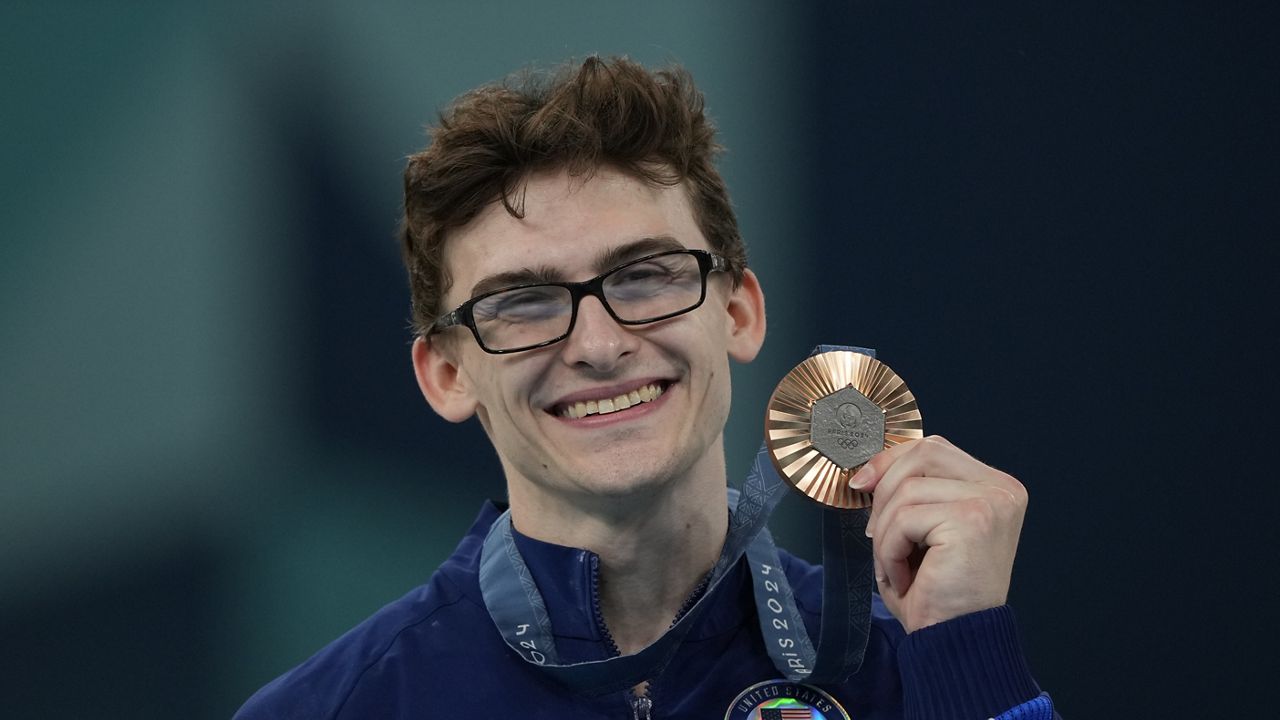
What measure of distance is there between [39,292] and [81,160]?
0.29 meters

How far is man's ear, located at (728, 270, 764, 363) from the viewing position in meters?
2.04

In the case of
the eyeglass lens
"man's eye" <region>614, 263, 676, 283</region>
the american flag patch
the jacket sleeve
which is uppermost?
"man's eye" <region>614, 263, 676, 283</region>

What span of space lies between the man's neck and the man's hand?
0.36 m

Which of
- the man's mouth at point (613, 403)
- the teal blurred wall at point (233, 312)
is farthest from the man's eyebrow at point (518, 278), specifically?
the teal blurred wall at point (233, 312)

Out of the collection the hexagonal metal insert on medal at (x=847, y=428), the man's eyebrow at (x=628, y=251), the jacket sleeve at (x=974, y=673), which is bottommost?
the jacket sleeve at (x=974, y=673)

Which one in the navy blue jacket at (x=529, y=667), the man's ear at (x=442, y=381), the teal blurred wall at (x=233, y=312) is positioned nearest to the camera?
the navy blue jacket at (x=529, y=667)

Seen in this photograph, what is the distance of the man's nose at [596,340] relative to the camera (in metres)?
1.75

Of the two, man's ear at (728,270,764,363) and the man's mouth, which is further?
man's ear at (728,270,764,363)

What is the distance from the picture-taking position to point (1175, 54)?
2.96 meters

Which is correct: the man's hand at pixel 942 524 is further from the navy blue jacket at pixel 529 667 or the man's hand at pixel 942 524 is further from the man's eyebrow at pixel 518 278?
the man's eyebrow at pixel 518 278

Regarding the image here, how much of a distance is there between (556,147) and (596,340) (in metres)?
0.30

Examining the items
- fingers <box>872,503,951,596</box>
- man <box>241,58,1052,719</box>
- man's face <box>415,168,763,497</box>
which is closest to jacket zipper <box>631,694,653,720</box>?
man <box>241,58,1052,719</box>

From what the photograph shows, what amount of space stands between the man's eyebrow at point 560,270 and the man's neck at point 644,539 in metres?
0.31

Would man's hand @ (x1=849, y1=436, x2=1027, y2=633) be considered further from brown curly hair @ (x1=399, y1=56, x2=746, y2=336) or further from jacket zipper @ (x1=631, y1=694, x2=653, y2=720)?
brown curly hair @ (x1=399, y1=56, x2=746, y2=336)
